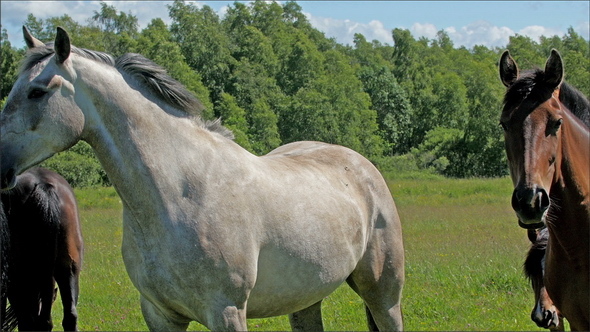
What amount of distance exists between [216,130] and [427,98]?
5766 centimetres

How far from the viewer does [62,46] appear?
9.67 ft

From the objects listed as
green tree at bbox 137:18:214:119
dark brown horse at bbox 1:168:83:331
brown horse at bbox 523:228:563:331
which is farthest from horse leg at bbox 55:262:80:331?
green tree at bbox 137:18:214:119

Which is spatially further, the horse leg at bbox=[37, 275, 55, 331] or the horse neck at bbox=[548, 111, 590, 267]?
the horse leg at bbox=[37, 275, 55, 331]

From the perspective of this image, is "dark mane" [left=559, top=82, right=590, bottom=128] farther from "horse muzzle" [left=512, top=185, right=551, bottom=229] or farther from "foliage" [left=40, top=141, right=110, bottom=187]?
"foliage" [left=40, top=141, right=110, bottom=187]

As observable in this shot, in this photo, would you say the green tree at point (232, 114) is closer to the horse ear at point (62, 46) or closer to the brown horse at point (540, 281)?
the brown horse at point (540, 281)

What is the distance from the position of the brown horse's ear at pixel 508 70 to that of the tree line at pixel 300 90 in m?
27.0

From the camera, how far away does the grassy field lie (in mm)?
6785

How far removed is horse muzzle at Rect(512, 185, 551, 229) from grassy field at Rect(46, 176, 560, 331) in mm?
3658

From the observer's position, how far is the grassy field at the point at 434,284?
6.79m

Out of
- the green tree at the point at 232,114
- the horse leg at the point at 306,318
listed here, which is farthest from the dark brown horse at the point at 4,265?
the green tree at the point at 232,114

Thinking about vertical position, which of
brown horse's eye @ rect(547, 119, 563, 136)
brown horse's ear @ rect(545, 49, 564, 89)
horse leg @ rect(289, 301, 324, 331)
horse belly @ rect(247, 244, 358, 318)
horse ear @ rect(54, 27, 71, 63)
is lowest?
horse leg @ rect(289, 301, 324, 331)

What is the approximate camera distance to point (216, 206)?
3.20 meters

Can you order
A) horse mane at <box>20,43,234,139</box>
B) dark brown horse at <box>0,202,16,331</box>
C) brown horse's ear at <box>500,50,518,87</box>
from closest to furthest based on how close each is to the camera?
horse mane at <box>20,43,234,139</box>
brown horse's ear at <box>500,50,518,87</box>
dark brown horse at <box>0,202,16,331</box>


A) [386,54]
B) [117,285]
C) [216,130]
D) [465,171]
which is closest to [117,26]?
[465,171]
